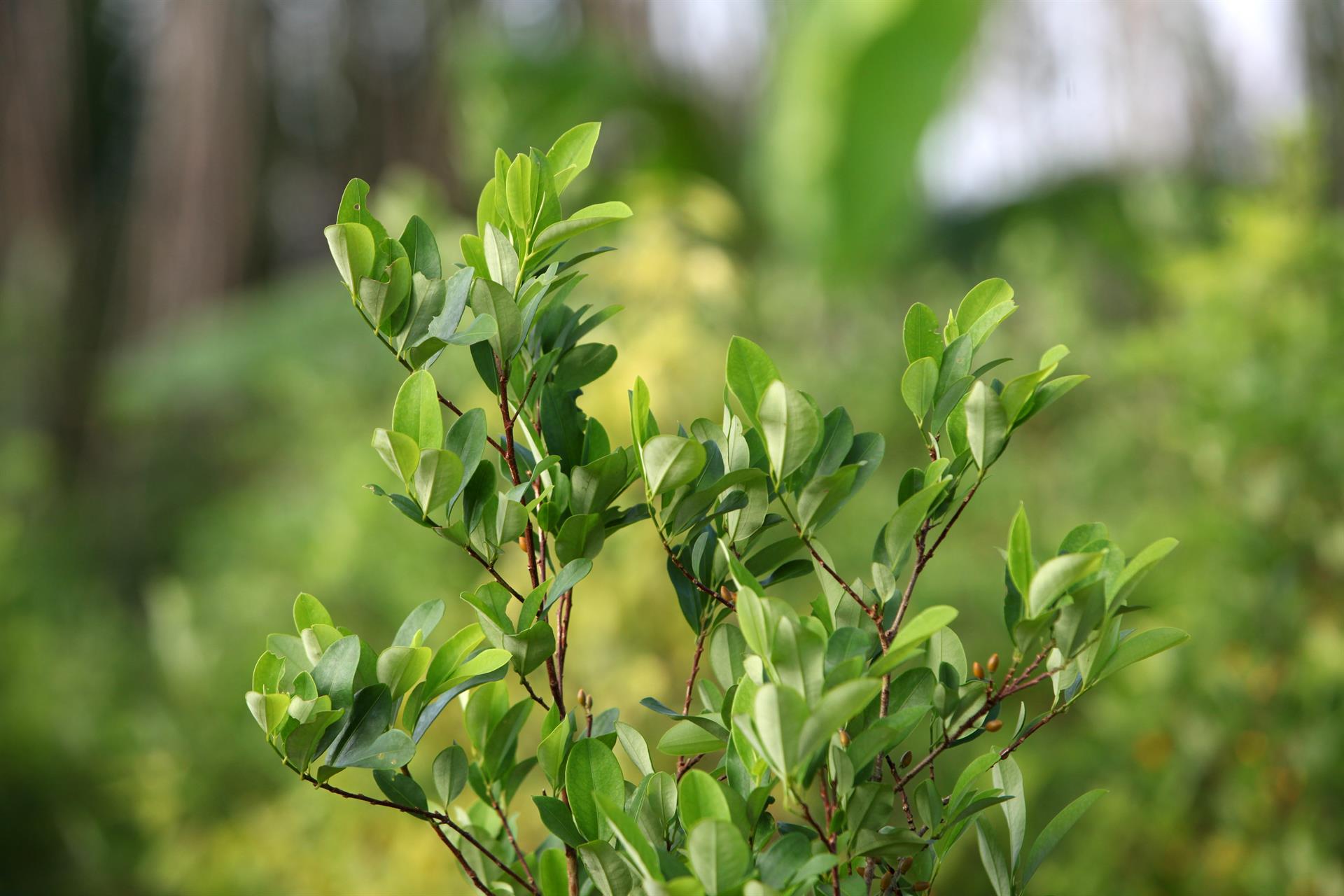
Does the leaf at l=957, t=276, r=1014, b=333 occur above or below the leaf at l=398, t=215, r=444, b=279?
below

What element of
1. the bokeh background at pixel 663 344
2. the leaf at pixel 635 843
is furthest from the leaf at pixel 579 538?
the bokeh background at pixel 663 344

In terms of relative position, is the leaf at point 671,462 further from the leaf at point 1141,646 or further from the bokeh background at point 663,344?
the bokeh background at point 663,344

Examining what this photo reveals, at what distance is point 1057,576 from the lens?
343 mm

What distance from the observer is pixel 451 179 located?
411 centimetres

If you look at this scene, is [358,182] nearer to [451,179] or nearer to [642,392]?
[642,392]

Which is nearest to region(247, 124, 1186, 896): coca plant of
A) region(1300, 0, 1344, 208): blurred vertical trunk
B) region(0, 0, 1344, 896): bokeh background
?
region(0, 0, 1344, 896): bokeh background

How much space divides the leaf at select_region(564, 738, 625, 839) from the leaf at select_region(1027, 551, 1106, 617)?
0.49ft

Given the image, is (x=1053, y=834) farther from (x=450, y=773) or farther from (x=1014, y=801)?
(x=450, y=773)

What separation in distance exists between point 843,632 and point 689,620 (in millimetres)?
101

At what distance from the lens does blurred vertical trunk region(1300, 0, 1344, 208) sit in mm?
2816

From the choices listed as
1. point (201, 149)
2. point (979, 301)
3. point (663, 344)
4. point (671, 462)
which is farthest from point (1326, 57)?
point (201, 149)

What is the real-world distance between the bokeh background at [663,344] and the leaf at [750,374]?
965 mm

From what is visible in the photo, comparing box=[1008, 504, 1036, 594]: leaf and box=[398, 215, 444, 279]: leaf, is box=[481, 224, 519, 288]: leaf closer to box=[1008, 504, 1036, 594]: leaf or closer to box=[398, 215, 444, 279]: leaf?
box=[398, 215, 444, 279]: leaf

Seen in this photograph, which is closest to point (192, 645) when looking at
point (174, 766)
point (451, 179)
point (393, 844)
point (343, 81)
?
point (174, 766)
